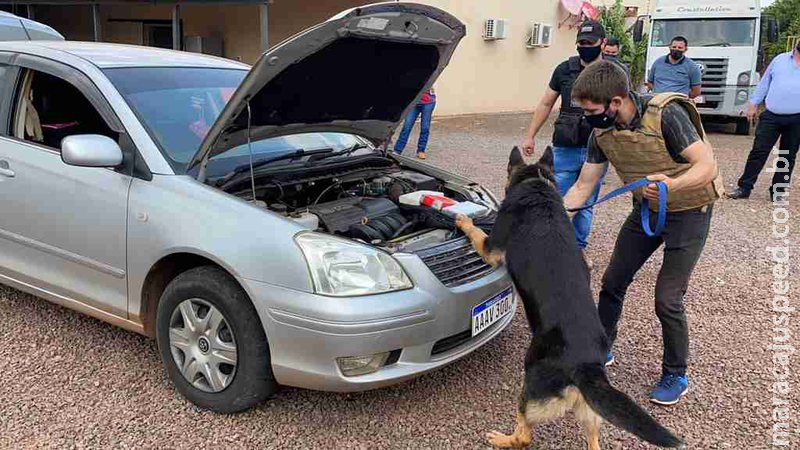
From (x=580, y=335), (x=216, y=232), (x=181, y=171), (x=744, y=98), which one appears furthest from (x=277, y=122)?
(x=744, y=98)

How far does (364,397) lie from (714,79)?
42.5 feet

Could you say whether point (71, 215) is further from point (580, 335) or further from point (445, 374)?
point (580, 335)

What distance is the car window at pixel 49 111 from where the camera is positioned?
357 centimetres

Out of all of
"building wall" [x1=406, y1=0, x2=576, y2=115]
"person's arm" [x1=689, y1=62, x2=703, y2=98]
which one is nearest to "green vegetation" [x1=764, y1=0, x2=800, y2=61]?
"building wall" [x1=406, y1=0, x2=576, y2=115]

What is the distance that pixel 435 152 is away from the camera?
1098 centimetres

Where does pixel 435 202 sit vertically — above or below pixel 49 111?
below

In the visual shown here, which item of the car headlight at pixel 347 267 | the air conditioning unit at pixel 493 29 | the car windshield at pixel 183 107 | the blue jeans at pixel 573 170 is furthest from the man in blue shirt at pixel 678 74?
the air conditioning unit at pixel 493 29

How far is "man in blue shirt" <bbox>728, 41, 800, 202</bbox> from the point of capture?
23.4 feet

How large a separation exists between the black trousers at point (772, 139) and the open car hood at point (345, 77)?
5.31 m

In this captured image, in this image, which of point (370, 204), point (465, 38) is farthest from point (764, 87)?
point (465, 38)

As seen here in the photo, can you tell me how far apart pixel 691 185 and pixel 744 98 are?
12128 mm

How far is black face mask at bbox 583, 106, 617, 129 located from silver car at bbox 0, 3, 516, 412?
81 centimetres

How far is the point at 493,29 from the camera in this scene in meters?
16.5

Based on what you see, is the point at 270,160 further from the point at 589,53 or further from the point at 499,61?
the point at 499,61
